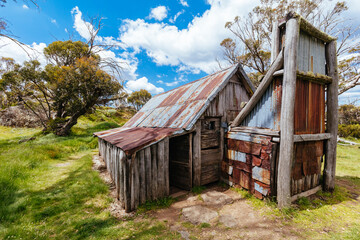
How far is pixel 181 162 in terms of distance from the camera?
6.34m

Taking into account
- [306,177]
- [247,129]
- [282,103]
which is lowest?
[306,177]

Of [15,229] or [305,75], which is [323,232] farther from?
[15,229]

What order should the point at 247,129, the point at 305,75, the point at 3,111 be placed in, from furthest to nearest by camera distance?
1. the point at 3,111
2. the point at 247,129
3. the point at 305,75

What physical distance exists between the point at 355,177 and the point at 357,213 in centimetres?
447

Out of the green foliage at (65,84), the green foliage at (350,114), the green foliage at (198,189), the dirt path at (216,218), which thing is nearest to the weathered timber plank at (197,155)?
the green foliage at (198,189)

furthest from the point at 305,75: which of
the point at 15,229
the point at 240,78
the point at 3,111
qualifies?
the point at 3,111

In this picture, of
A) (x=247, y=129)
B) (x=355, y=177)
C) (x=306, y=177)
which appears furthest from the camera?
(x=355, y=177)

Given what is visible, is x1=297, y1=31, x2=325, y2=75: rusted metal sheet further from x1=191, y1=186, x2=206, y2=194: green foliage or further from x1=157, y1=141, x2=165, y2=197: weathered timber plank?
x1=191, y1=186, x2=206, y2=194: green foliage

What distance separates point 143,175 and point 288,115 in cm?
496

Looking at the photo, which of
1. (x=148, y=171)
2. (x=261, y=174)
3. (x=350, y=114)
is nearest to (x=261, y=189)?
(x=261, y=174)

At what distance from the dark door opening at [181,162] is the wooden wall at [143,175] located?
1.10 metres

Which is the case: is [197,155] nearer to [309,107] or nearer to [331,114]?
[309,107]

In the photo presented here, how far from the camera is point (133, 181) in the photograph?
184 inches

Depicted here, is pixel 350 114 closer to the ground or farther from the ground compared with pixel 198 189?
farther from the ground
